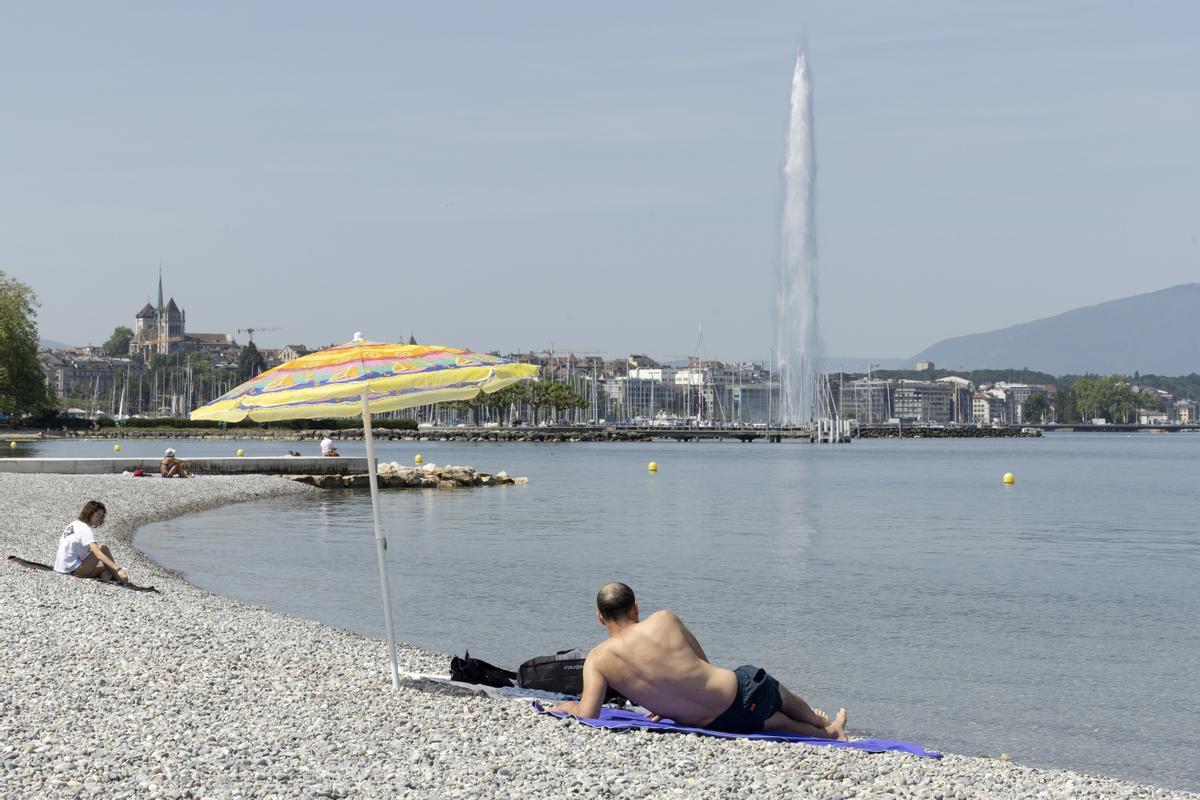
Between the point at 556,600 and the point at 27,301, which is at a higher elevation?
the point at 27,301

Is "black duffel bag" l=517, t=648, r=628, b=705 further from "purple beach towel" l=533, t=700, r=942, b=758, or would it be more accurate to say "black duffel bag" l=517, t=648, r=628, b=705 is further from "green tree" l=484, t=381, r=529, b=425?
"green tree" l=484, t=381, r=529, b=425

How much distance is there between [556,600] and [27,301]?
8918 centimetres

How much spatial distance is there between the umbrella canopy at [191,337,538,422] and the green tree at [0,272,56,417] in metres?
88.5

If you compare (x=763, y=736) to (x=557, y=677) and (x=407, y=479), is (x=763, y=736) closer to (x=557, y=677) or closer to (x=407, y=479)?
(x=557, y=677)

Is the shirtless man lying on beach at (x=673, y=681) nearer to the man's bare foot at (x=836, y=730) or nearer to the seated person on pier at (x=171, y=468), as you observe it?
the man's bare foot at (x=836, y=730)

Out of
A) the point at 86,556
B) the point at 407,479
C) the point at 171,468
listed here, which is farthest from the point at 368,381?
the point at 407,479

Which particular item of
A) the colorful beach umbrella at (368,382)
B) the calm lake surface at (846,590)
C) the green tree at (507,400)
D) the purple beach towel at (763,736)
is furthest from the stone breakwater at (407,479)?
the green tree at (507,400)

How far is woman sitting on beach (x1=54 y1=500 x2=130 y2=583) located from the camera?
16.1 m

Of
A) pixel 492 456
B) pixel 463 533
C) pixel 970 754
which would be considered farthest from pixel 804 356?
pixel 970 754

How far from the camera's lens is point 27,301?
98.2m

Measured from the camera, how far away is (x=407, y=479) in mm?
50938

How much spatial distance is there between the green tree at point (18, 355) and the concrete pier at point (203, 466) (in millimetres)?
49685

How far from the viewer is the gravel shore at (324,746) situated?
288 inches

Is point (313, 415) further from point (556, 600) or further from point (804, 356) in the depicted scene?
point (804, 356)
